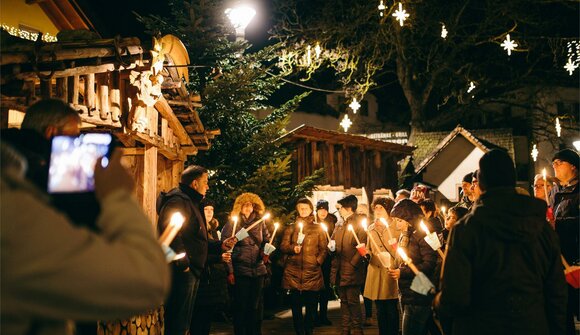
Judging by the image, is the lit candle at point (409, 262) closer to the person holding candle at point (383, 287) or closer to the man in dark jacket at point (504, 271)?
the man in dark jacket at point (504, 271)

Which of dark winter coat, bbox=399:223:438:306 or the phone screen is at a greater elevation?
the phone screen

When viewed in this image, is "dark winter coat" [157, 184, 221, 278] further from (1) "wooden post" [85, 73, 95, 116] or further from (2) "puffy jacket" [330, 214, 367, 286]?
(2) "puffy jacket" [330, 214, 367, 286]

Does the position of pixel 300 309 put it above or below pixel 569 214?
below

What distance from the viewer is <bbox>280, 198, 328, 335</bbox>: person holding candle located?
9.75m

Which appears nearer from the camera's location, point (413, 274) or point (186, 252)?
point (186, 252)

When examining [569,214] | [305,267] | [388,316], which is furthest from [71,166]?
[305,267]

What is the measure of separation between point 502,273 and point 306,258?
21.0 feet

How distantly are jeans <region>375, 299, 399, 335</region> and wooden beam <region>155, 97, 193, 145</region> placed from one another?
5.04 m

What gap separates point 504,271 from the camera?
12.1 feet

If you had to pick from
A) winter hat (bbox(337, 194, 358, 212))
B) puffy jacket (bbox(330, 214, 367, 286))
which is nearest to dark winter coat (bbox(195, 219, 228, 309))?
puffy jacket (bbox(330, 214, 367, 286))

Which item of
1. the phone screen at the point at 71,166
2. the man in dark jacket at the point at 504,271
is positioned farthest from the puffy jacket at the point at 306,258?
the phone screen at the point at 71,166

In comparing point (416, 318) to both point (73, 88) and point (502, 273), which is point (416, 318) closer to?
point (502, 273)

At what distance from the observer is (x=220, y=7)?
1352 centimetres

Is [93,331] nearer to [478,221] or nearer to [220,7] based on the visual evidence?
[478,221]
